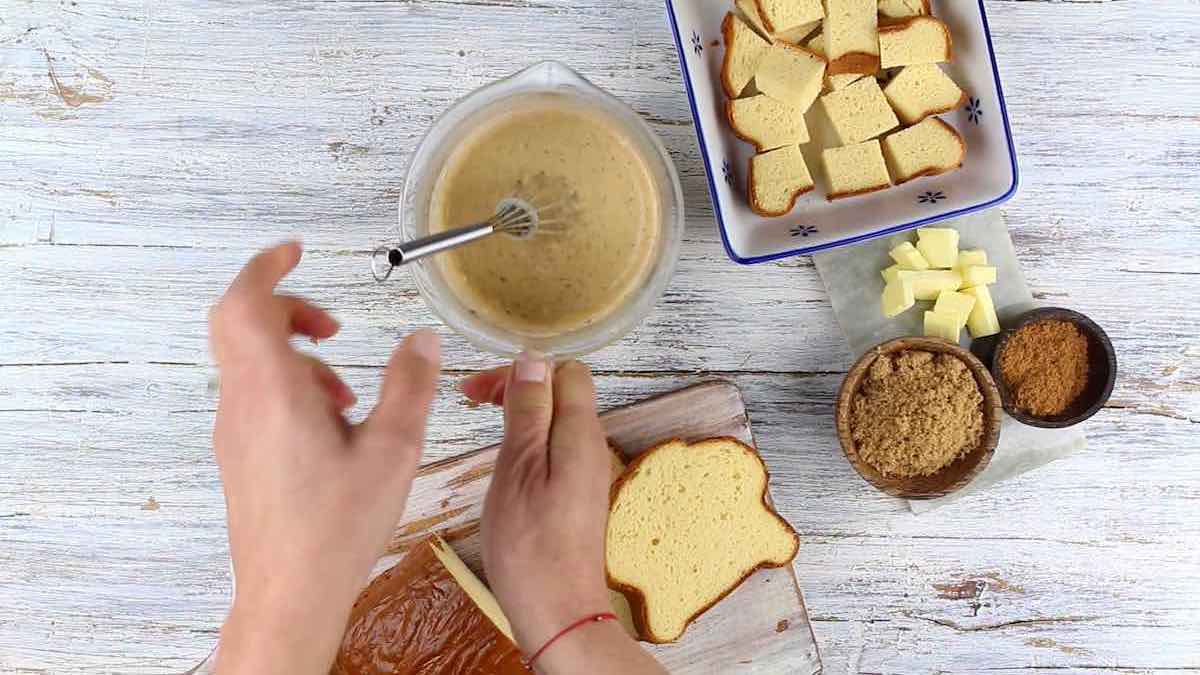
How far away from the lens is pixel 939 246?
3.76 feet

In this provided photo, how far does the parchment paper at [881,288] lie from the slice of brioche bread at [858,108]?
0.15 m

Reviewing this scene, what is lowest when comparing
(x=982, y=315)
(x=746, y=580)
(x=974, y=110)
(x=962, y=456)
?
(x=746, y=580)

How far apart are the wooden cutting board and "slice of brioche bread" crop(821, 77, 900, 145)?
0.37 m

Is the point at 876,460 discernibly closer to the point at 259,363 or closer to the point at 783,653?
the point at 783,653

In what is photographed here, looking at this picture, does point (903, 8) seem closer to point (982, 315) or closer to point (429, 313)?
point (982, 315)

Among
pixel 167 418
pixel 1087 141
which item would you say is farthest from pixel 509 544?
pixel 1087 141

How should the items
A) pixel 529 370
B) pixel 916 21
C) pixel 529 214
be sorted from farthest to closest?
pixel 916 21 → pixel 529 214 → pixel 529 370

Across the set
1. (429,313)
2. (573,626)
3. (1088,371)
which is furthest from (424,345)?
(1088,371)

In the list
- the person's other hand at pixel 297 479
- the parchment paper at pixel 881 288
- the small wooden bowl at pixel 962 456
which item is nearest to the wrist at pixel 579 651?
the person's other hand at pixel 297 479

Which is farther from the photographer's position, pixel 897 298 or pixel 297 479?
pixel 897 298

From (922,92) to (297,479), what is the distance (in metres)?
0.89

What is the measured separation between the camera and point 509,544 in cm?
84

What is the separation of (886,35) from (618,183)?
1.30 ft

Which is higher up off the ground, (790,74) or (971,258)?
(790,74)
